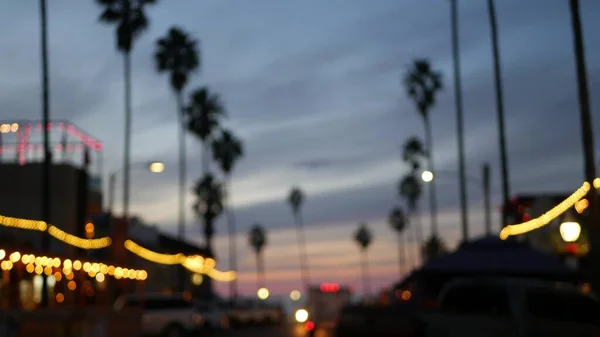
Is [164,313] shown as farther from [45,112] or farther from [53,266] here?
[45,112]

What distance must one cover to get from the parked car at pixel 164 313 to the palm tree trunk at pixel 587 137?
1995 centimetres

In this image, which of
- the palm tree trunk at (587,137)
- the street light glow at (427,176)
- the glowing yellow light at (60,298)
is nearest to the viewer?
the palm tree trunk at (587,137)

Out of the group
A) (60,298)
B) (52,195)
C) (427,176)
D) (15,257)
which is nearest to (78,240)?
(60,298)

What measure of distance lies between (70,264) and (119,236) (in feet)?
36.8

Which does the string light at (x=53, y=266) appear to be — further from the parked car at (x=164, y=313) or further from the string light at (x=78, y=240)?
the parked car at (x=164, y=313)

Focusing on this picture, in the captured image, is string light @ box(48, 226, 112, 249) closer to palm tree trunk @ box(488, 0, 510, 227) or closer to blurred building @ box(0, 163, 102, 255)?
blurred building @ box(0, 163, 102, 255)

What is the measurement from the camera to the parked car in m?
36.9

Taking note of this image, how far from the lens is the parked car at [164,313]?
36.9 meters

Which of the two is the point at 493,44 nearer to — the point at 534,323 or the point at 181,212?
the point at 534,323

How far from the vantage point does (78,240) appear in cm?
4356

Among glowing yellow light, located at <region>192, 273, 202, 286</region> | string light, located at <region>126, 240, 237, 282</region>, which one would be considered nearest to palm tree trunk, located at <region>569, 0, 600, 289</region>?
string light, located at <region>126, 240, 237, 282</region>

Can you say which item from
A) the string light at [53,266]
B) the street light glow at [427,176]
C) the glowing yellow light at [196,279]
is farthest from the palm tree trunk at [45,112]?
the glowing yellow light at [196,279]

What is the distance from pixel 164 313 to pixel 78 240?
795 cm

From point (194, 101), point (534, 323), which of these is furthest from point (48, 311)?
point (194, 101)
